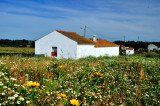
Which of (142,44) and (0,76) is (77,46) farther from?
(142,44)

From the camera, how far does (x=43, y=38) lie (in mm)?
28547

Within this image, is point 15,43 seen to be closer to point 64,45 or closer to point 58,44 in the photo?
point 58,44

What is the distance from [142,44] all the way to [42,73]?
2845 inches

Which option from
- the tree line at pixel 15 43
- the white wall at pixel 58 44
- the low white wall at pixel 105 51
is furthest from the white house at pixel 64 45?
the tree line at pixel 15 43

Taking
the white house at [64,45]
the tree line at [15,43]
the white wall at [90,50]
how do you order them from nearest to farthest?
the white house at [64,45], the white wall at [90,50], the tree line at [15,43]

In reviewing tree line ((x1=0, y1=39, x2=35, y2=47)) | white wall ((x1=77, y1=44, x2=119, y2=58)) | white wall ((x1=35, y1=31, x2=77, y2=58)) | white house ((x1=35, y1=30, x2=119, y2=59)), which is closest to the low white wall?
white wall ((x1=77, y1=44, x2=119, y2=58))

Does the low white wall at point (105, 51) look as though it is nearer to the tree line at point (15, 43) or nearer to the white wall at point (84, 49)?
the white wall at point (84, 49)

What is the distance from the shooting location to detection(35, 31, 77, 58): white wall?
25.5m

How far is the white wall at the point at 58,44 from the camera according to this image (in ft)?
83.7

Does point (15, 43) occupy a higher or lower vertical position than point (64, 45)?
higher

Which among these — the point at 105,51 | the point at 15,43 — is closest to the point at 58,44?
the point at 105,51

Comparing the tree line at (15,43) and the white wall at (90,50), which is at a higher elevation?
the tree line at (15,43)

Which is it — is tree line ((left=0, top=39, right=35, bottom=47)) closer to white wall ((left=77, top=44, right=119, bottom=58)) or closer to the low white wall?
the low white wall

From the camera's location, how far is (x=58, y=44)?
26922mm
